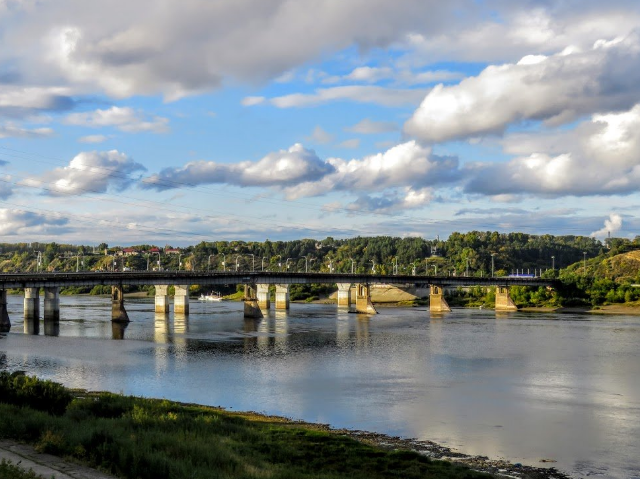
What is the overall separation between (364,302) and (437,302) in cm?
2482

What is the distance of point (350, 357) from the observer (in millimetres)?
76062

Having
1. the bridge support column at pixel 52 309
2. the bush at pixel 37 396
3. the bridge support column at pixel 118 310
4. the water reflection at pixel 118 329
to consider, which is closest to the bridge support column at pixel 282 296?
the bridge support column at pixel 118 310

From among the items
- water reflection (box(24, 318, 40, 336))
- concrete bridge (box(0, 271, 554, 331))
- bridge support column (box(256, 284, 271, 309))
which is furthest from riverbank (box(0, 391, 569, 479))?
bridge support column (box(256, 284, 271, 309))

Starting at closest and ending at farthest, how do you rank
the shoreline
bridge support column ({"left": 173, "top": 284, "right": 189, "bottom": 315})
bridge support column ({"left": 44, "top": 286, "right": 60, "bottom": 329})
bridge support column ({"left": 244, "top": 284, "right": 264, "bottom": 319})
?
the shoreline → bridge support column ({"left": 44, "top": 286, "right": 60, "bottom": 329}) → bridge support column ({"left": 244, "top": 284, "right": 264, "bottom": 319}) → bridge support column ({"left": 173, "top": 284, "right": 189, "bottom": 315})

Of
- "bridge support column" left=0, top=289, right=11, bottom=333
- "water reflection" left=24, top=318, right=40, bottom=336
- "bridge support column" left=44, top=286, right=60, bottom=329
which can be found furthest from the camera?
"bridge support column" left=44, top=286, right=60, bottom=329

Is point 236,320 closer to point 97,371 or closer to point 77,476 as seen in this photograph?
point 97,371

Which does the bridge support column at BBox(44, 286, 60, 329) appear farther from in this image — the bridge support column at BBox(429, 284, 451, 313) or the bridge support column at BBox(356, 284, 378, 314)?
the bridge support column at BBox(429, 284, 451, 313)

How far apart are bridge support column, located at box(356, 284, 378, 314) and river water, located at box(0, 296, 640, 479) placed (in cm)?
6099

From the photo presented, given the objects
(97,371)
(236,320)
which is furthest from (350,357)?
(236,320)

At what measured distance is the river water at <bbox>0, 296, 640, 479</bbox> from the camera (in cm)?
3881

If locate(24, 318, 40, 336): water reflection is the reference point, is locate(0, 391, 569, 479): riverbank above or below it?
above

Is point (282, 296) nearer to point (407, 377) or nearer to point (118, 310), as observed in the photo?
point (118, 310)

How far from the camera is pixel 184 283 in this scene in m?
142

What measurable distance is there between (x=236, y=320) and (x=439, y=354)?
67.3 m
